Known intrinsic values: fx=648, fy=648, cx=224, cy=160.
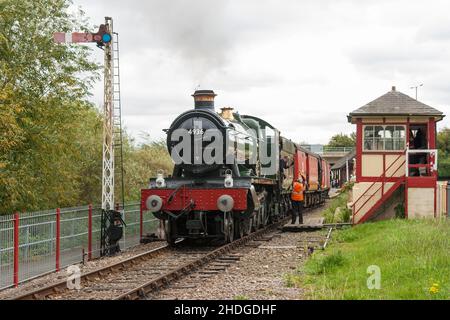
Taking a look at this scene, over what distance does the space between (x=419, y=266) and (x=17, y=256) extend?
7.14 metres

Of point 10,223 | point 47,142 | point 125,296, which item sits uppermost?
point 47,142

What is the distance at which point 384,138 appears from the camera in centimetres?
2053

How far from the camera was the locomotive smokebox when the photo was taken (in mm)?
16953

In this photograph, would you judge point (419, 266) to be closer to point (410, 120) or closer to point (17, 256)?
point (17, 256)

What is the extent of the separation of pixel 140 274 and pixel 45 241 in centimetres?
244

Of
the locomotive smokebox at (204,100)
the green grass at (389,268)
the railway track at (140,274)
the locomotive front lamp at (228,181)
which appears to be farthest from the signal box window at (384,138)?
the locomotive front lamp at (228,181)

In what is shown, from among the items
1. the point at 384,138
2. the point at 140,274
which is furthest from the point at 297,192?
the point at 140,274

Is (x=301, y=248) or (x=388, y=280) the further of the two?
(x=301, y=248)

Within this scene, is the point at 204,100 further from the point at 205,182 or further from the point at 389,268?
the point at 389,268

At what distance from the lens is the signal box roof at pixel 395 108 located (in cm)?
2016

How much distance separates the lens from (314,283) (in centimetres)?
1058

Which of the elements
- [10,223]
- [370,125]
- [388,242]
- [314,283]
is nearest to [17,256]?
[10,223]

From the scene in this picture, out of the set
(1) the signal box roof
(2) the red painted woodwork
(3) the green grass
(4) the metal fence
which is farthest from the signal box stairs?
(4) the metal fence

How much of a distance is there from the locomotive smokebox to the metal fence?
147 inches
